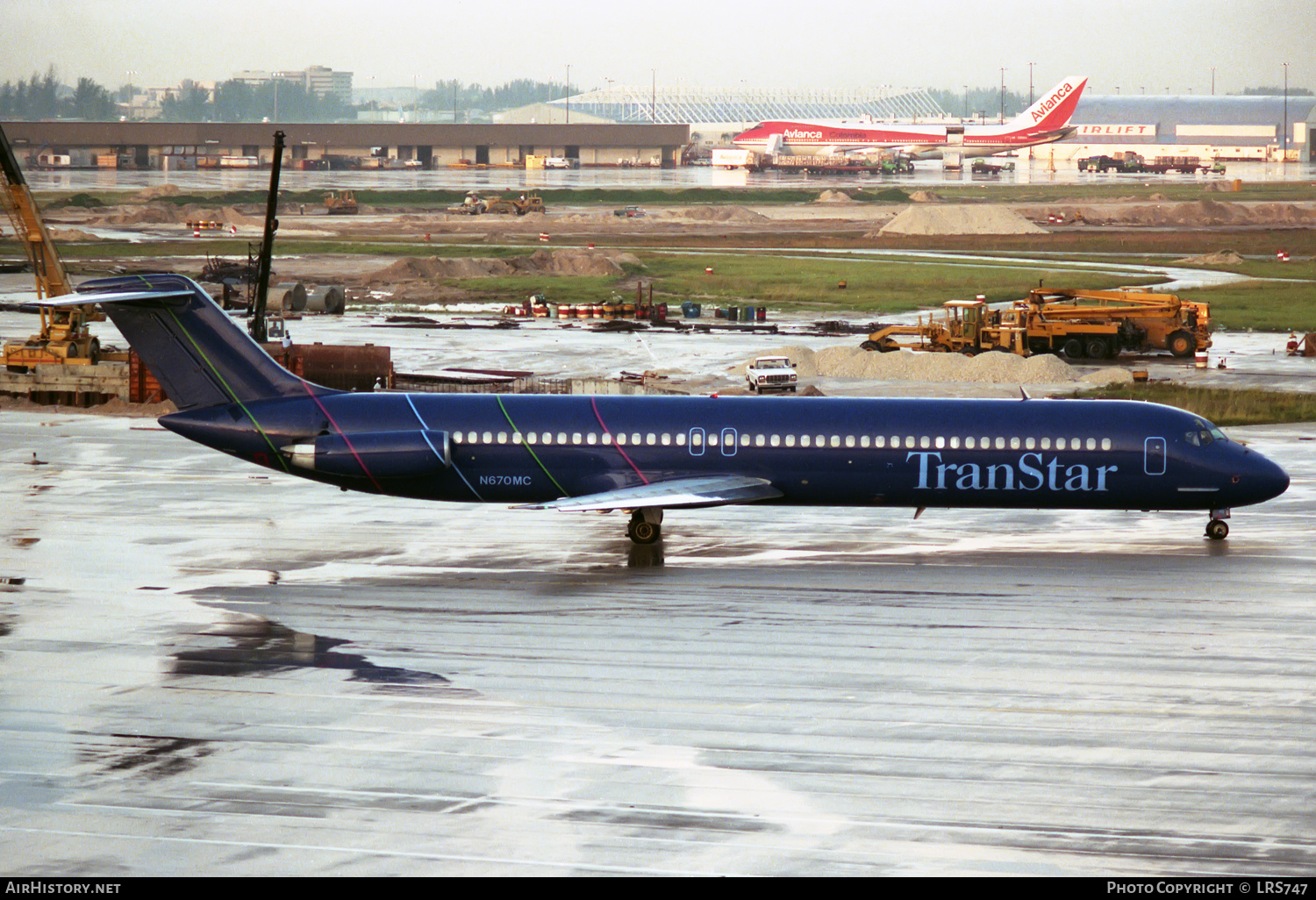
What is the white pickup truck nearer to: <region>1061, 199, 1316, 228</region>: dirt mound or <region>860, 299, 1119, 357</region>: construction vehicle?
<region>860, 299, 1119, 357</region>: construction vehicle

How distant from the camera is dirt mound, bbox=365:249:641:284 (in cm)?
10031

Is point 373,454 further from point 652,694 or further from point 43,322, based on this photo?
point 43,322

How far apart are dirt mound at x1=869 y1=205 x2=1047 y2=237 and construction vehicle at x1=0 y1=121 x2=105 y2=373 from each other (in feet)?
283

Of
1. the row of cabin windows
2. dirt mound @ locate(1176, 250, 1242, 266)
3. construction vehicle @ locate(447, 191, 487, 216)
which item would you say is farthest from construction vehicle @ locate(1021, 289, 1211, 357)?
construction vehicle @ locate(447, 191, 487, 216)

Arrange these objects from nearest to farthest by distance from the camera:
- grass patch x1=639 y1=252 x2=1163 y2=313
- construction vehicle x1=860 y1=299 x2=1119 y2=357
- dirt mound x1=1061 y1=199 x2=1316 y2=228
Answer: construction vehicle x1=860 y1=299 x2=1119 y2=357 < grass patch x1=639 y1=252 x2=1163 y2=313 < dirt mound x1=1061 y1=199 x2=1316 y2=228

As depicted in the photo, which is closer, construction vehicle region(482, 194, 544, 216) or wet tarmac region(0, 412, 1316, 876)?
wet tarmac region(0, 412, 1316, 876)

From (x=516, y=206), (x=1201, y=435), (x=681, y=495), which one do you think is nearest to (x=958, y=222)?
(x=516, y=206)

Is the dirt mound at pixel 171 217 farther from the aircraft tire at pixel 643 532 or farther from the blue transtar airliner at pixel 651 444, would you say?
the aircraft tire at pixel 643 532

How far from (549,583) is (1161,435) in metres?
14.4

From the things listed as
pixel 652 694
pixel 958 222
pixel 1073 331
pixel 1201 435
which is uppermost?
pixel 958 222

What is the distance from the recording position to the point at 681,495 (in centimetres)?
3344

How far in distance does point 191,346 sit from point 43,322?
29215 millimetres
